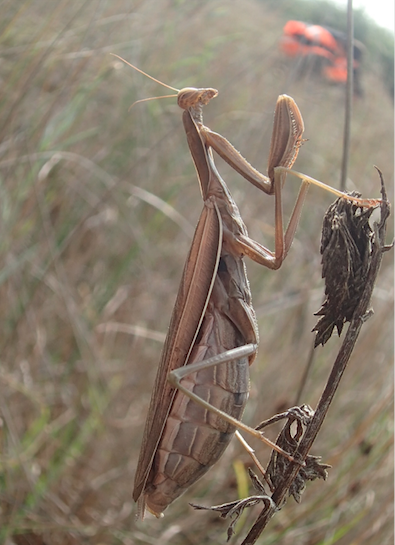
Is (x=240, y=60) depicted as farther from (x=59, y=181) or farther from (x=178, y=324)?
(x=178, y=324)

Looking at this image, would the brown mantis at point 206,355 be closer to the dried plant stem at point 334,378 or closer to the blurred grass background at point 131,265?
the dried plant stem at point 334,378

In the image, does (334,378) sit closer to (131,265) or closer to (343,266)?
(343,266)

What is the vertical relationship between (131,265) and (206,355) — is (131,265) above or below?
below

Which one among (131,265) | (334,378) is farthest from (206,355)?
(131,265)

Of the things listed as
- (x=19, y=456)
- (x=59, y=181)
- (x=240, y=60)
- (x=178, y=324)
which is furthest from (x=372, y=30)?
(x=19, y=456)

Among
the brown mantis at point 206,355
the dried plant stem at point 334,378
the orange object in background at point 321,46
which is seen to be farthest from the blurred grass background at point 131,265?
the dried plant stem at point 334,378

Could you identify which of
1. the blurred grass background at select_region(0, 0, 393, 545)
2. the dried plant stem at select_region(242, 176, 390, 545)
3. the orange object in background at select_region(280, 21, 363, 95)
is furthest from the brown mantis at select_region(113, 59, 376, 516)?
the orange object in background at select_region(280, 21, 363, 95)
